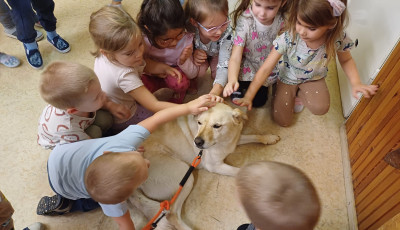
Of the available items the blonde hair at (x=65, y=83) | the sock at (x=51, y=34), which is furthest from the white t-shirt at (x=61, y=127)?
the sock at (x=51, y=34)

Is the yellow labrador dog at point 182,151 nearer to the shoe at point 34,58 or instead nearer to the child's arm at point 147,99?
the child's arm at point 147,99

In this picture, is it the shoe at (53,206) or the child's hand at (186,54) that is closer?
the shoe at (53,206)

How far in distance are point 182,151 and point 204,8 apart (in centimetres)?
97

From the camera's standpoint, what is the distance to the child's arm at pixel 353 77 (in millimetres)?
1772

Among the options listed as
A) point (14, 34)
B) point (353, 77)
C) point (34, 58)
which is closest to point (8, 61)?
point (34, 58)

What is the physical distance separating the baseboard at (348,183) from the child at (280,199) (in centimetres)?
104

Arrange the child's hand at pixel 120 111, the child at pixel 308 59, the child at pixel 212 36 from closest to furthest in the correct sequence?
the child at pixel 308 59, the child at pixel 212 36, the child's hand at pixel 120 111

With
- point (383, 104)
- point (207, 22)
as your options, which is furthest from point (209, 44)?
point (383, 104)

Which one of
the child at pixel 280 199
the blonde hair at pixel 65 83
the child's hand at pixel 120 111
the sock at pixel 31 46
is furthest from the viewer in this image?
the sock at pixel 31 46

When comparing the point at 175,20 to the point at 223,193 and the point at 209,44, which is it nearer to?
the point at 209,44

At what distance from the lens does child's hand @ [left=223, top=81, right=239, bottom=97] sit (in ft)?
6.34

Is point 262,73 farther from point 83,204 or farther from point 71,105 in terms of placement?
point 83,204

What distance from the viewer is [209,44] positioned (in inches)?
85.6

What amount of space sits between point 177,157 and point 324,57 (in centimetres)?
123
